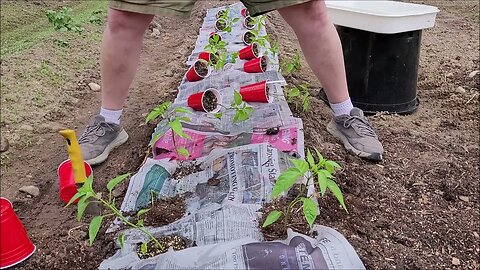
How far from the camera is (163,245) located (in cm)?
166

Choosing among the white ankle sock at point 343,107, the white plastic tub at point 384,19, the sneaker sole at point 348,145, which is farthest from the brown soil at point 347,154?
the white plastic tub at point 384,19

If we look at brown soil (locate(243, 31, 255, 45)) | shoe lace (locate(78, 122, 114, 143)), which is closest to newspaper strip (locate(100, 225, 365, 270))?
shoe lace (locate(78, 122, 114, 143))

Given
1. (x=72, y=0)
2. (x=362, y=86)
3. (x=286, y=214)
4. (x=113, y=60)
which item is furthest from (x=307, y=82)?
(x=72, y=0)

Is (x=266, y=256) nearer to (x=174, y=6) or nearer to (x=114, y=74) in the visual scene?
(x=174, y=6)

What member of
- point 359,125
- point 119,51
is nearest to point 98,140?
point 119,51

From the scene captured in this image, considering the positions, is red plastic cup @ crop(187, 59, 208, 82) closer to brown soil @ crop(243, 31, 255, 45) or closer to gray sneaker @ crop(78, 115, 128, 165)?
gray sneaker @ crop(78, 115, 128, 165)

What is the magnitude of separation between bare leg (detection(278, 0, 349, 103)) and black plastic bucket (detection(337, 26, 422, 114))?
0.59 metres

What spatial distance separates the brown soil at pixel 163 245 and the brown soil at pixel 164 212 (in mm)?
129

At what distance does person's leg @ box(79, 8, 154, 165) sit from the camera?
219cm

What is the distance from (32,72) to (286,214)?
2288 millimetres

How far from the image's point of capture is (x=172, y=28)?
16.7 ft

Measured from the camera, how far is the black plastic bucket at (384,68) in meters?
2.90

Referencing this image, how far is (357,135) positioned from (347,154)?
0.10 metres

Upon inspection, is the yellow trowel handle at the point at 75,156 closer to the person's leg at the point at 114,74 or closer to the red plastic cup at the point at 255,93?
the person's leg at the point at 114,74
